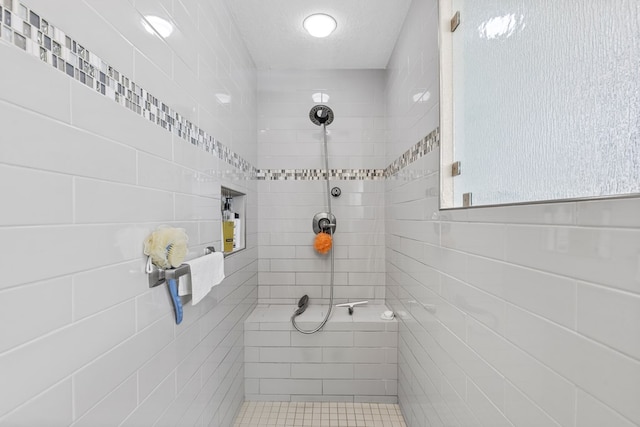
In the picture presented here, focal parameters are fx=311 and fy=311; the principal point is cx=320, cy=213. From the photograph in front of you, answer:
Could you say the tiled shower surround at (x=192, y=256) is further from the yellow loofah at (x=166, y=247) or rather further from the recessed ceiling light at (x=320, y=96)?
the recessed ceiling light at (x=320, y=96)

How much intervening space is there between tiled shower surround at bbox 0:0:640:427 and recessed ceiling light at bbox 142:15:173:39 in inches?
1.0

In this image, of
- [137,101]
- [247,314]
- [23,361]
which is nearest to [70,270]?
→ [23,361]

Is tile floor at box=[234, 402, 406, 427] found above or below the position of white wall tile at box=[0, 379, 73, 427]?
below

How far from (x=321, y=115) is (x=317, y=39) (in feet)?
1.64

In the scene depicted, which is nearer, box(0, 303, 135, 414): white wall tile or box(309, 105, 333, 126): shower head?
box(0, 303, 135, 414): white wall tile

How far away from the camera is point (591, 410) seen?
587 mm

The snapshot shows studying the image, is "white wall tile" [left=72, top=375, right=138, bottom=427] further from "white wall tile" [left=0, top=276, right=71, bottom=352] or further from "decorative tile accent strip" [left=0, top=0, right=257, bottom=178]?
"decorative tile accent strip" [left=0, top=0, right=257, bottom=178]

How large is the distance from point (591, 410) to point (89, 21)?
Result: 1.34 m

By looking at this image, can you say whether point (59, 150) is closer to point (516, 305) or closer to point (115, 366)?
point (115, 366)

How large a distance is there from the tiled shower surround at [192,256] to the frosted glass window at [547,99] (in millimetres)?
94

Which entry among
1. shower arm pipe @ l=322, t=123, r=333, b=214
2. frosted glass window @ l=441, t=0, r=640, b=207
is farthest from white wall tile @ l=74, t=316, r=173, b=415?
shower arm pipe @ l=322, t=123, r=333, b=214

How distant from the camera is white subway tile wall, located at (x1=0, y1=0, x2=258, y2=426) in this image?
1.80 feet

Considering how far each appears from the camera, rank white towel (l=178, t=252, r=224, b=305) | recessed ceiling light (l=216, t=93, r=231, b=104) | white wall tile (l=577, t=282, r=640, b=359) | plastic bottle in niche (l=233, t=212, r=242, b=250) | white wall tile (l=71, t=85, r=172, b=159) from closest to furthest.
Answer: white wall tile (l=577, t=282, r=640, b=359)
white wall tile (l=71, t=85, r=172, b=159)
white towel (l=178, t=252, r=224, b=305)
recessed ceiling light (l=216, t=93, r=231, b=104)
plastic bottle in niche (l=233, t=212, r=242, b=250)

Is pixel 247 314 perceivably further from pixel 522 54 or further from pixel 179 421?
pixel 522 54
